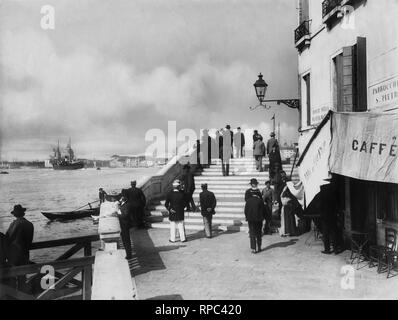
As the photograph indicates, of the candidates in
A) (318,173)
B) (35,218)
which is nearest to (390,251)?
(318,173)

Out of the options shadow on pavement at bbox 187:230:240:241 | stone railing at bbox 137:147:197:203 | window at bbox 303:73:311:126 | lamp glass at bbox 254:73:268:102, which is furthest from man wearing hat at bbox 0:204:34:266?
window at bbox 303:73:311:126

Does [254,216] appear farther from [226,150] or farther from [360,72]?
[226,150]

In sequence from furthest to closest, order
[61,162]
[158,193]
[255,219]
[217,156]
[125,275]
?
[61,162] → [217,156] → [158,193] → [255,219] → [125,275]

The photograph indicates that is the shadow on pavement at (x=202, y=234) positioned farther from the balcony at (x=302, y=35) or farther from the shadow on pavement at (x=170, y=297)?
the balcony at (x=302, y=35)

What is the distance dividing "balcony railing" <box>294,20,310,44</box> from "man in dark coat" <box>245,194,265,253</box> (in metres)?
7.34

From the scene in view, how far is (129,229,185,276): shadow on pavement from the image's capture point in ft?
28.0

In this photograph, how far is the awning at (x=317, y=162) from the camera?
7.86 meters

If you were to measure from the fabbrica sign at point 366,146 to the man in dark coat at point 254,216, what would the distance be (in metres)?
2.36

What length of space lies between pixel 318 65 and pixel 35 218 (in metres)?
37.2

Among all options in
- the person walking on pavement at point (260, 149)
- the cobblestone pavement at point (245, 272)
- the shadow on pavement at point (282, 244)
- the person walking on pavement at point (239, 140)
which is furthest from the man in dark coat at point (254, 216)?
the person walking on pavement at point (239, 140)

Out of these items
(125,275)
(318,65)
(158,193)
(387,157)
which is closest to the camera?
(125,275)
